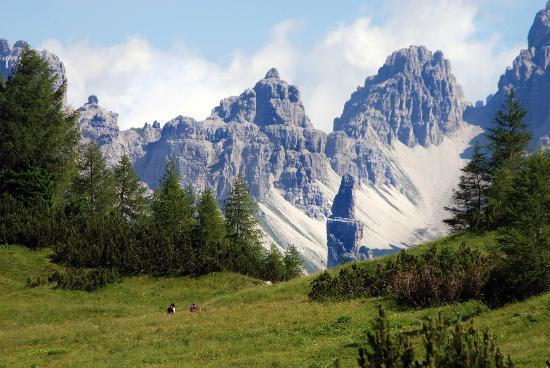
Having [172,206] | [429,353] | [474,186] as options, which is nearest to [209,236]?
[172,206]

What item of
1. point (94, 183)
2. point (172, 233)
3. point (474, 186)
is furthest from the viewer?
point (94, 183)

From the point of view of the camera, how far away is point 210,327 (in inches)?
1067

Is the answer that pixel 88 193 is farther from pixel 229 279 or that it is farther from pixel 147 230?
pixel 229 279

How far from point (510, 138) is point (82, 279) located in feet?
133

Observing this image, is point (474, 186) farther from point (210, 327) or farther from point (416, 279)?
point (210, 327)

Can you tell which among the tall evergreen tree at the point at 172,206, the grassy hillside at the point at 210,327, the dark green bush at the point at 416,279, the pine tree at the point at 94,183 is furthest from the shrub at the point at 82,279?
the pine tree at the point at 94,183

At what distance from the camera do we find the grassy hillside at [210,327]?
20.2 metres

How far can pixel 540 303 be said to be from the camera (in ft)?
71.8

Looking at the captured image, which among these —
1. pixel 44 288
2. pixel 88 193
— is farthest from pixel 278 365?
pixel 88 193

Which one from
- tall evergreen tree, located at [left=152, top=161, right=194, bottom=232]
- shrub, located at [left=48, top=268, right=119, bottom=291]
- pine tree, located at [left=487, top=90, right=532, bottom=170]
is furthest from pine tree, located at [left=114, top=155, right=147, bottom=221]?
pine tree, located at [left=487, top=90, right=532, bottom=170]

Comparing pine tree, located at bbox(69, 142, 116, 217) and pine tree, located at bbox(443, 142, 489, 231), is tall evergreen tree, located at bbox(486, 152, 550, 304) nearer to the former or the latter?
pine tree, located at bbox(443, 142, 489, 231)

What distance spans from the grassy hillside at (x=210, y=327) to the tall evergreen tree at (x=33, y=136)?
1641 cm

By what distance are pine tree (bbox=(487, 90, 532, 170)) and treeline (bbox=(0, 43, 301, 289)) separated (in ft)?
81.8

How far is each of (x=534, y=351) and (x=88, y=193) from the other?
2881 inches
